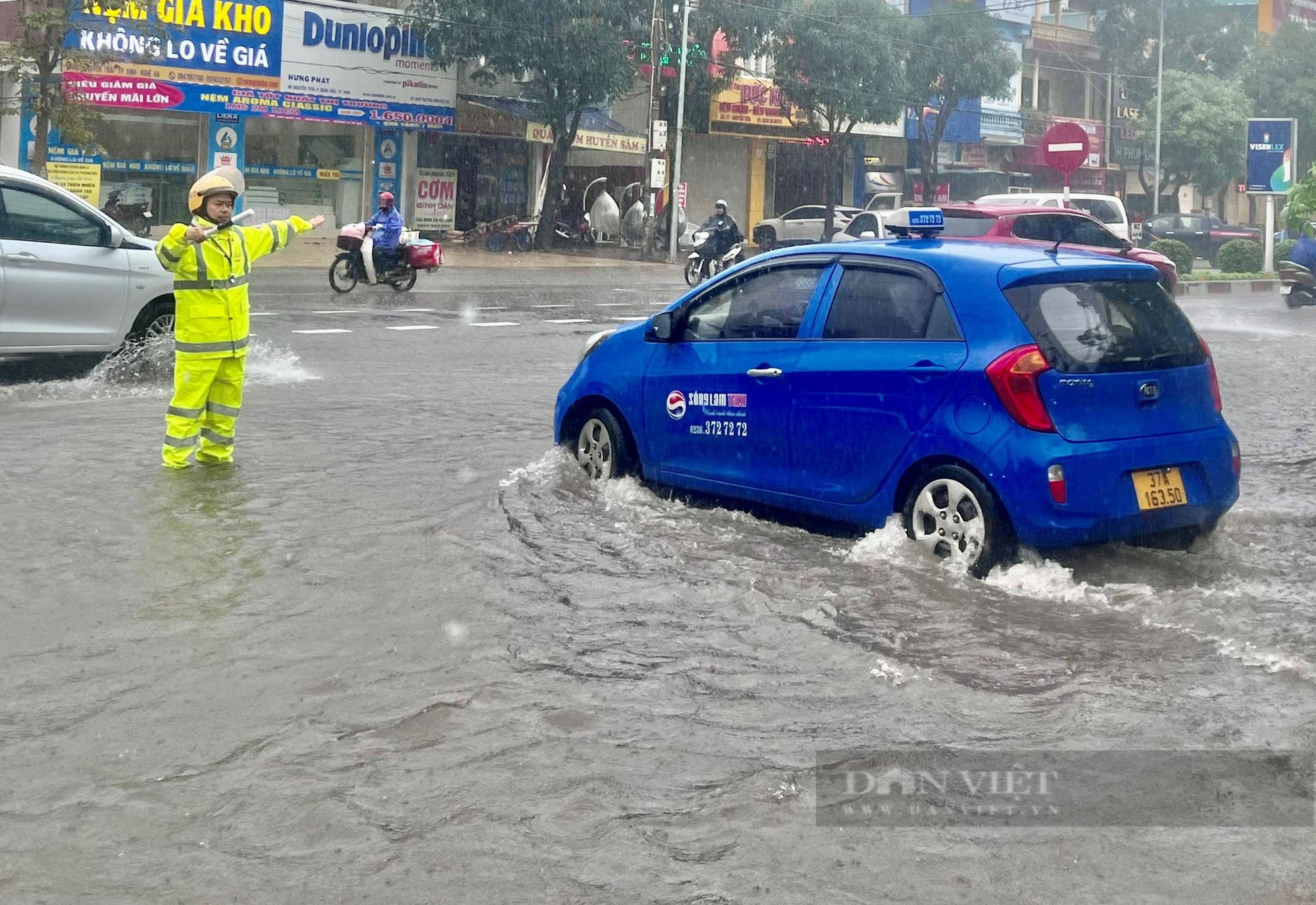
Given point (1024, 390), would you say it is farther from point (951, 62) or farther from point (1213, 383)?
point (951, 62)

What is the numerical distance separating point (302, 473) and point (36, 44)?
2010cm

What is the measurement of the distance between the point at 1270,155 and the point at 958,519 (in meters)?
30.8

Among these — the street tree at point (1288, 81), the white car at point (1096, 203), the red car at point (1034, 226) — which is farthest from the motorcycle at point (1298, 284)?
the street tree at point (1288, 81)

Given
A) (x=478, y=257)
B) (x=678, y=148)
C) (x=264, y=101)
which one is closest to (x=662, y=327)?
(x=478, y=257)

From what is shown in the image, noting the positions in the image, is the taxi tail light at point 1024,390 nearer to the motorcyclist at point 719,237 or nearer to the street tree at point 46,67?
the motorcyclist at point 719,237

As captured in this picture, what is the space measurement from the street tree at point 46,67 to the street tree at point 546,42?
9.44 m

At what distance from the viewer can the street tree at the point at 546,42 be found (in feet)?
116

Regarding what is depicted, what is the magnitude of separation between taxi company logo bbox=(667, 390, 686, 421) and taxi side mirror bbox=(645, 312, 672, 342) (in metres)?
0.28

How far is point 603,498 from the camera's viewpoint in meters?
8.08

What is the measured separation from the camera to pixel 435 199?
38.1 metres

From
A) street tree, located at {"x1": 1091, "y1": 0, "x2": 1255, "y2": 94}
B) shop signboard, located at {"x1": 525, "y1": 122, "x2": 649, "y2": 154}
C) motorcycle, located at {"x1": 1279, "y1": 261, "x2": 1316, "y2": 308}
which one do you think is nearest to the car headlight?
motorcycle, located at {"x1": 1279, "y1": 261, "x2": 1316, "y2": 308}

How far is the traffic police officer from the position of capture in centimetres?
867

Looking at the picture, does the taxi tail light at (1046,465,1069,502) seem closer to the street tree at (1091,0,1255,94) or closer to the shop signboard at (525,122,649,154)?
the shop signboard at (525,122,649,154)

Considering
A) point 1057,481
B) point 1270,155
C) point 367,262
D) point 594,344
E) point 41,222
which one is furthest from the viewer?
point 1270,155
